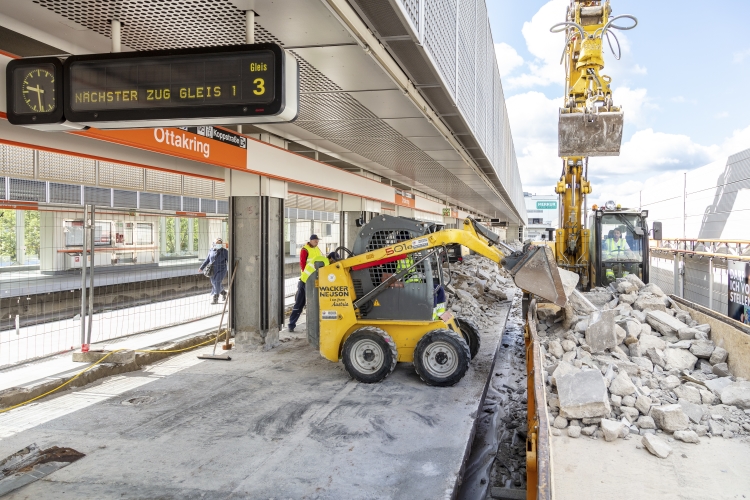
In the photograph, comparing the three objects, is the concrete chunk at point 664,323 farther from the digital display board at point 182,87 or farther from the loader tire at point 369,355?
the digital display board at point 182,87

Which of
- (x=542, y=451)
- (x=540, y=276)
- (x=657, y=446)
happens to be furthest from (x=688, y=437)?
(x=542, y=451)

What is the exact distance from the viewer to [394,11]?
4.03 metres

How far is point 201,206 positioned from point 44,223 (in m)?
7.56

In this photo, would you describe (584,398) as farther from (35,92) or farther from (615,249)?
(615,249)

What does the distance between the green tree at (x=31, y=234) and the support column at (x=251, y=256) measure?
2.83 m

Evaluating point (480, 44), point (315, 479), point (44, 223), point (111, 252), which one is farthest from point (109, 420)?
point (480, 44)

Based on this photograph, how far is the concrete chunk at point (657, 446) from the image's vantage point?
4.16 metres

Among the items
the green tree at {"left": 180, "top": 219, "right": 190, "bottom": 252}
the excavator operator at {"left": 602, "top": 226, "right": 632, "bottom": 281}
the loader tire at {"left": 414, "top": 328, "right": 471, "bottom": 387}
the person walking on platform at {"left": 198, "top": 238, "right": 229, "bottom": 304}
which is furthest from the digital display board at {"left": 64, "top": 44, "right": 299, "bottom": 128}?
the excavator operator at {"left": 602, "top": 226, "right": 632, "bottom": 281}

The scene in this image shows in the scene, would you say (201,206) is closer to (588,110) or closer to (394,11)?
(588,110)

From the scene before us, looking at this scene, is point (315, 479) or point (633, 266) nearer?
point (315, 479)

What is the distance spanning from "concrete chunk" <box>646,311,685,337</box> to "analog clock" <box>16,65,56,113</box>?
6.97 meters

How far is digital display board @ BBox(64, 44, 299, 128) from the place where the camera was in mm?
3340

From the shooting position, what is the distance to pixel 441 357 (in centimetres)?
654

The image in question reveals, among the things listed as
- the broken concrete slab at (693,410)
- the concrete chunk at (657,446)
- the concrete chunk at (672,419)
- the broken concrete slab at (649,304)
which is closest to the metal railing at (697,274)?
the broken concrete slab at (649,304)
